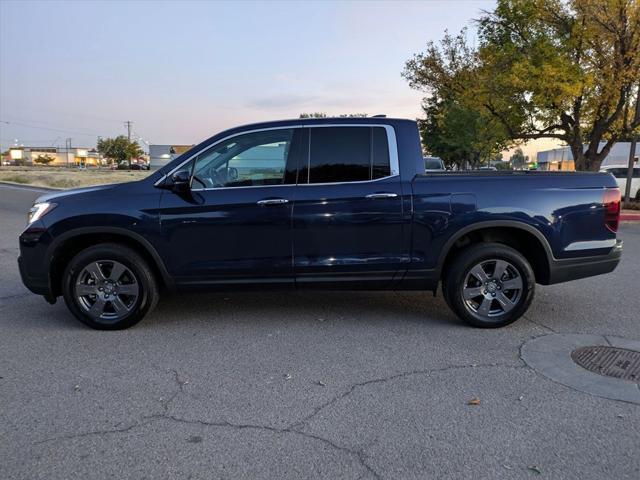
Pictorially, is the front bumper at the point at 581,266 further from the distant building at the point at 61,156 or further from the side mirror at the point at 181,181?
the distant building at the point at 61,156

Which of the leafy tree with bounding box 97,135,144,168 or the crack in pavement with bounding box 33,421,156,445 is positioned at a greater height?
the leafy tree with bounding box 97,135,144,168

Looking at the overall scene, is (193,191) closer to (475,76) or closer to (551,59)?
(551,59)

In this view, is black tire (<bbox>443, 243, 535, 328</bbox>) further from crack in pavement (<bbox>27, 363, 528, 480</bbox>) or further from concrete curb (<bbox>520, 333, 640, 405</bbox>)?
crack in pavement (<bbox>27, 363, 528, 480</bbox>)

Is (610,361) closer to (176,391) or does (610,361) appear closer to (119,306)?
(176,391)

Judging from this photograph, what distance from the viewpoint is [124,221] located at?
4699 mm

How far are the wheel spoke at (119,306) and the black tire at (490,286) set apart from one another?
3.00 meters

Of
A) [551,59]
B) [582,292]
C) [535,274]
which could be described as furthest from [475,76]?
[535,274]

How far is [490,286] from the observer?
483 cm

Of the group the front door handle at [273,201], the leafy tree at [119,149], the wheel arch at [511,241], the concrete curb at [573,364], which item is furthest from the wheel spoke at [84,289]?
the leafy tree at [119,149]

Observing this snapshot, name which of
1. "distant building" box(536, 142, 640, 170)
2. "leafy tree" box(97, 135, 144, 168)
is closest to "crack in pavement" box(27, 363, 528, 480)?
"distant building" box(536, 142, 640, 170)

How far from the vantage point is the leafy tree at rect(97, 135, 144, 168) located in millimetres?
111750

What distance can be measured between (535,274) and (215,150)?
3.27 metres

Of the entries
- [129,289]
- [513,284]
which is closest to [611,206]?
[513,284]

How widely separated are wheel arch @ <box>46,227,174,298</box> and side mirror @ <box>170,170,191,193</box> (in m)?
0.54
